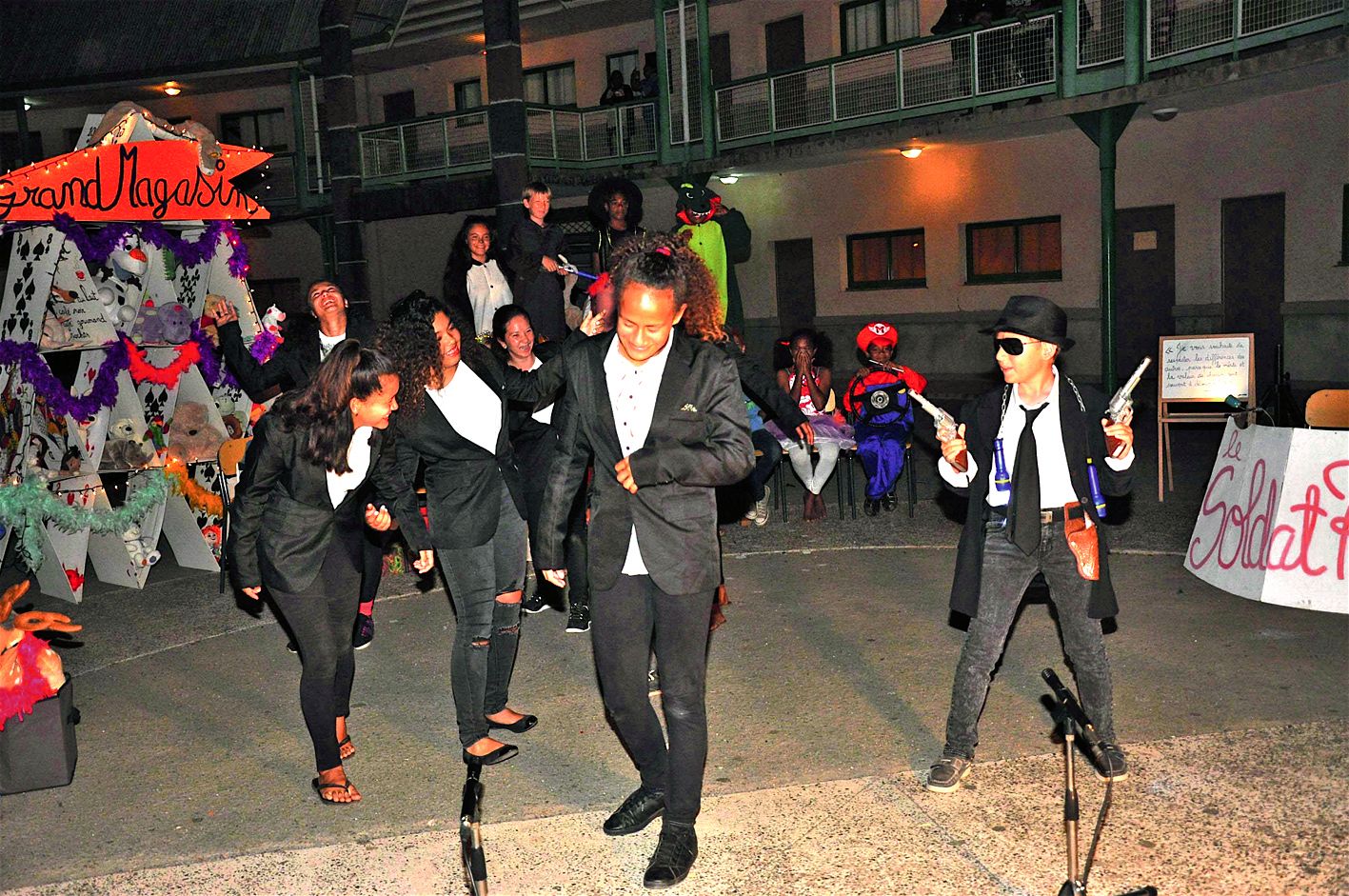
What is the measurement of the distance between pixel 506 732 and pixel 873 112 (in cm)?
1394

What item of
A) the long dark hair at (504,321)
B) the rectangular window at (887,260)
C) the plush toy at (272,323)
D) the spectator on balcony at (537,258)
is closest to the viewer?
the long dark hair at (504,321)

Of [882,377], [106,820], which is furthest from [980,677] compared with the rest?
[882,377]

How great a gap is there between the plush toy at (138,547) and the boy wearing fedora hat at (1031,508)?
6.50 m

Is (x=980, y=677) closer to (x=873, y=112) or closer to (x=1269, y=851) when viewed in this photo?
(x=1269, y=851)

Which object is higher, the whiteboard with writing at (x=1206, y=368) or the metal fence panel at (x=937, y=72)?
the metal fence panel at (x=937, y=72)

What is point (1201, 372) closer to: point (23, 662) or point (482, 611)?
point (482, 611)

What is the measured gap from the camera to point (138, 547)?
361 inches

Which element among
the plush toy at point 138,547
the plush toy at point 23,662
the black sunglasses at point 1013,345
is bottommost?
the plush toy at point 138,547

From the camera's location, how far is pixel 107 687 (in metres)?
6.90

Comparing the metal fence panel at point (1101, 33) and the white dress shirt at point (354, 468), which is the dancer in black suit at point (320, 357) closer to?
the white dress shirt at point (354, 468)

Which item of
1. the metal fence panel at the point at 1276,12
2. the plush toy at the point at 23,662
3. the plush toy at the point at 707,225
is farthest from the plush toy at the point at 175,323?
the metal fence panel at the point at 1276,12

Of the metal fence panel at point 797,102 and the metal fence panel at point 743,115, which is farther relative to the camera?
the metal fence panel at point 743,115

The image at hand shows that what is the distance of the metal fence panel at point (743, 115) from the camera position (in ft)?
65.4

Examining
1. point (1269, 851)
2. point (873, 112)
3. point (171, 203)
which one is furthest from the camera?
point (873, 112)
